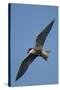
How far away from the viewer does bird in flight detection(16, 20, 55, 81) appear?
1892mm

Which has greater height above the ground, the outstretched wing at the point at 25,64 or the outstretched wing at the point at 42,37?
the outstretched wing at the point at 42,37

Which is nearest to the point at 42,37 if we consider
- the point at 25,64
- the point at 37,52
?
the point at 37,52

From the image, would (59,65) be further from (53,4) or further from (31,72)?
(53,4)

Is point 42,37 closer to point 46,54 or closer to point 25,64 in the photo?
point 46,54

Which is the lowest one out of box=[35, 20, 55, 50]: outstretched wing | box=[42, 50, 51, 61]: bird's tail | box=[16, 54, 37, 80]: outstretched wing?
box=[16, 54, 37, 80]: outstretched wing

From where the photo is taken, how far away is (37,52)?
6.34ft

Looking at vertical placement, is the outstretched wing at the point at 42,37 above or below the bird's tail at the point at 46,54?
above

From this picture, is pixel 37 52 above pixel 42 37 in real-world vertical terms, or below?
below

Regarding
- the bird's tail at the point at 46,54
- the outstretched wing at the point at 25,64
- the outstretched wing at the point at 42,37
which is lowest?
the outstretched wing at the point at 25,64

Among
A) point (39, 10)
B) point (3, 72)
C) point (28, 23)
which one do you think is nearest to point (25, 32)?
point (28, 23)

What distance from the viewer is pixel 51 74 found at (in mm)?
1965

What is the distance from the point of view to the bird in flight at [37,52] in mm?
1892

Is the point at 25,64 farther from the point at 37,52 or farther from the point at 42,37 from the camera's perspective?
the point at 42,37

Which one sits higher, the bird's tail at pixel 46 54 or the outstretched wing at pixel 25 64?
the bird's tail at pixel 46 54
